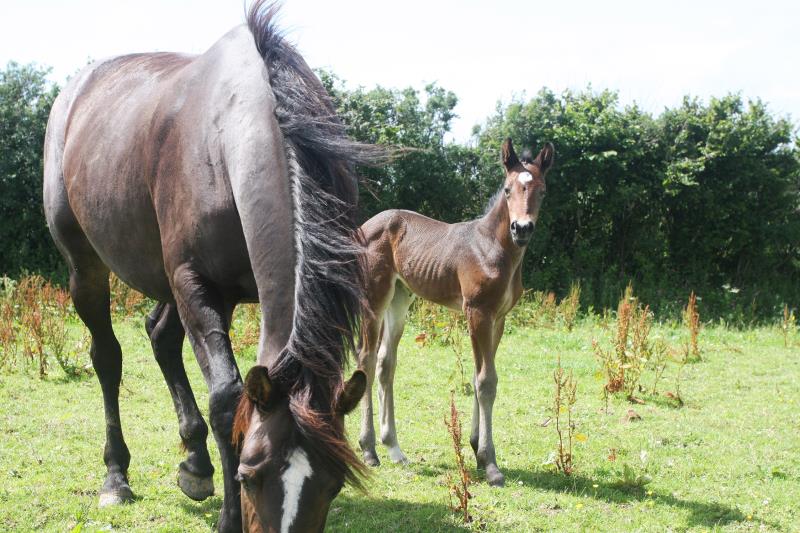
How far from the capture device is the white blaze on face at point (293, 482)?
2.21 meters

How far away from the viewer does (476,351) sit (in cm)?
530

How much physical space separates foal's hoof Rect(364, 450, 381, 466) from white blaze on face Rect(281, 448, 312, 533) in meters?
3.17

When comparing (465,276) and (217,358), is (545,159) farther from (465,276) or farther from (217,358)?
(217,358)

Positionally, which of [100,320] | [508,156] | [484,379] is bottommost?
[484,379]

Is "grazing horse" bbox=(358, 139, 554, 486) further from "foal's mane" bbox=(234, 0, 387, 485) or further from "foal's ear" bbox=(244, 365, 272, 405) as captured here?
"foal's ear" bbox=(244, 365, 272, 405)

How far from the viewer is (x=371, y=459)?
540 cm

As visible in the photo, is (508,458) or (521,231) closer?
(521,231)

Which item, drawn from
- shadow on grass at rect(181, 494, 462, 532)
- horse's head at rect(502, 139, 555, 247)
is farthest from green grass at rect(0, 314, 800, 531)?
horse's head at rect(502, 139, 555, 247)

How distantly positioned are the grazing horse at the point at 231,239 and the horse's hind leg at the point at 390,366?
1639 millimetres

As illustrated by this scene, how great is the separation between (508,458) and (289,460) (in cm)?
363

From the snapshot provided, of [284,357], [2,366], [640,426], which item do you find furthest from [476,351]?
[2,366]

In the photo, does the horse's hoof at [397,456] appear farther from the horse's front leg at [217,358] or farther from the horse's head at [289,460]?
the horse's head at [289,460]

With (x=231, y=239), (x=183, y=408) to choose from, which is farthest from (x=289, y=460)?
(x=183, y=408)

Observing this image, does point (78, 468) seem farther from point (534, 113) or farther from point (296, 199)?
point (534, 113)
